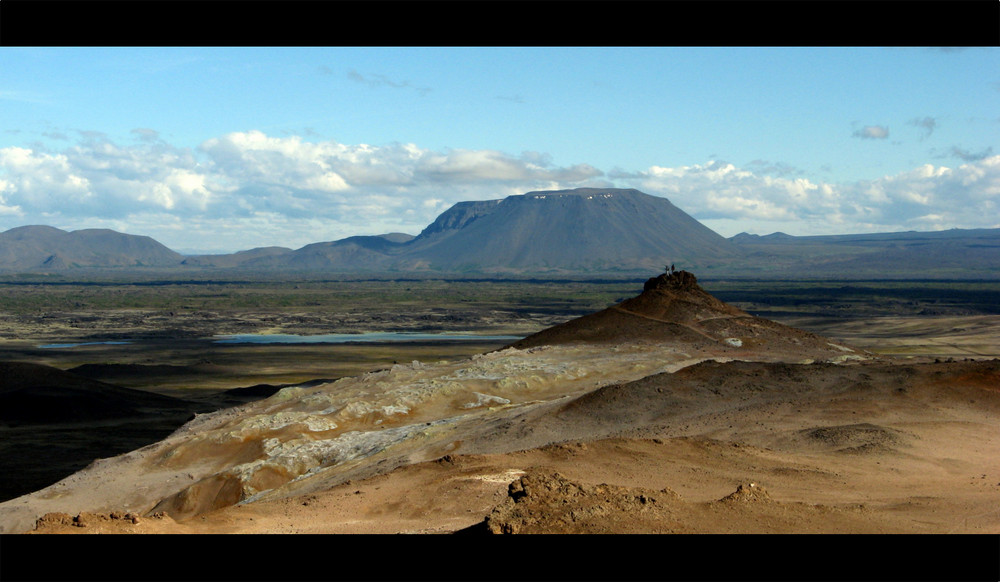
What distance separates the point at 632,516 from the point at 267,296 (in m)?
165

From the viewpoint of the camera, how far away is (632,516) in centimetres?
1157

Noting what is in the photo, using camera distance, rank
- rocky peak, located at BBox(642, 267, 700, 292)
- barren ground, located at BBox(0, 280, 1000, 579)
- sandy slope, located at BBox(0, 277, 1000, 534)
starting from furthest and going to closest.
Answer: rocky peak, located at BBox(642, 267, 700, 292)
sandy slope, located at BBox(0, 277, 1000, 534)
barren ground, located at BBox(0, 280, 1000, 579)

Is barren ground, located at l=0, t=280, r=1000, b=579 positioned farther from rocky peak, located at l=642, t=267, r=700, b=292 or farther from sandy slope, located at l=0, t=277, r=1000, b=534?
rocky peak, located at l=642, t=267, r=700, b=292

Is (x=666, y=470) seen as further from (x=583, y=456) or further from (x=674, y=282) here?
(x=674, y=282)

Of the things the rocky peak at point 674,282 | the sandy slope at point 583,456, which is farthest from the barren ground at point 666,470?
the rocky peak at point 674,282

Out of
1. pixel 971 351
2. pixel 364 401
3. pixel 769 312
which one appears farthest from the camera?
pixel 769 312

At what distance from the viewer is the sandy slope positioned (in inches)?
483

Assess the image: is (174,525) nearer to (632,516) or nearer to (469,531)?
(469,531)

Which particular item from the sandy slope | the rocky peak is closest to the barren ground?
the sandy slope

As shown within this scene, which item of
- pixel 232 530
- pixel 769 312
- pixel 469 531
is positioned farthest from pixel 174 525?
pixel 769 312

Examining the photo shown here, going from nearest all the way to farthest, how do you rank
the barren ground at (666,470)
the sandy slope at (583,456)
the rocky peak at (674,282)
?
the barren ground at (666,470) → the sandy slope at (583,456) → the rocky peak at (674,282)

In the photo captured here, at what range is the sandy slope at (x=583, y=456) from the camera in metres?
12.3

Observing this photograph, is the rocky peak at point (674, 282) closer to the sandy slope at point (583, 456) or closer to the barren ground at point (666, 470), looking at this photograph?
the sandy slope at point (583, 456)
